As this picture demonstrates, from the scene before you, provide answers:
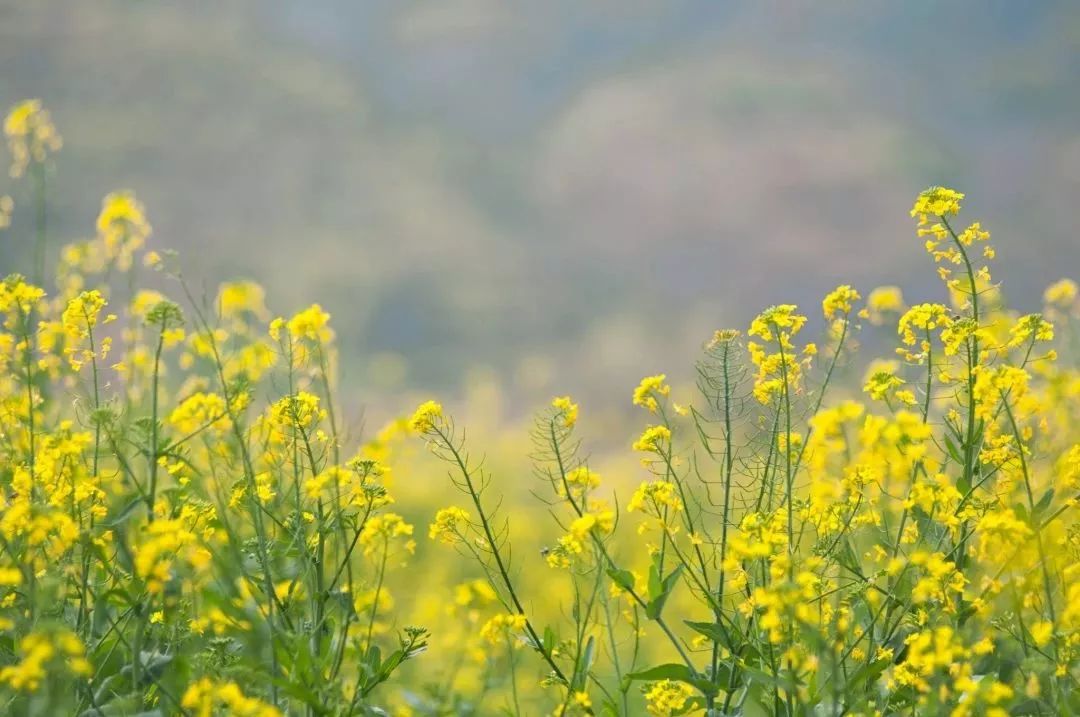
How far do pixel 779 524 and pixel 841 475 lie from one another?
0.71 ft

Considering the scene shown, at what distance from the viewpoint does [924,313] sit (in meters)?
3.45

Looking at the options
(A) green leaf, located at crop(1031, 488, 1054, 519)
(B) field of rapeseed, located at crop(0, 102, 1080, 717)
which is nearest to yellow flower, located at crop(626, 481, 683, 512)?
(B) field of rapeseed, located at crop(0, 102, 1080, 717)

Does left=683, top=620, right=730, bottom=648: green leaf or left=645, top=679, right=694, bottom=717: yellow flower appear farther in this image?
left=645, top=679, right=694, bottom=717: yellow flower

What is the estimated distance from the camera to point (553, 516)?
3.09 meters

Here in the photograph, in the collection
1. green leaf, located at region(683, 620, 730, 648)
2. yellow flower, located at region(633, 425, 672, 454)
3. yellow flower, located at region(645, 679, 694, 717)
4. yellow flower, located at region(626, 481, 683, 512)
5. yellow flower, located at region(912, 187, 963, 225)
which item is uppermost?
yellow flower, located at region(912, 187, 963, 225)

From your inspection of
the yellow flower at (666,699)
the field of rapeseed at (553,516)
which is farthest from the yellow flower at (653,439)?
the yellow flower at (666,699)

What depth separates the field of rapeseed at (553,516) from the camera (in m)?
2.68

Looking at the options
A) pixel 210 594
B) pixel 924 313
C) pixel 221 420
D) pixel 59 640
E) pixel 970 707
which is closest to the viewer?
pixel 59 640

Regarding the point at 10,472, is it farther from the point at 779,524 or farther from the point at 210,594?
the point at 779,524

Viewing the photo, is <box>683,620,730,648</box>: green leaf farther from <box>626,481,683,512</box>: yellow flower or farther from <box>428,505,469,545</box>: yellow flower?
<box>428,505,469,545</box>: yellow flower

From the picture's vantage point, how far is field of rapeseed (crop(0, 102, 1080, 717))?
8.80 ft

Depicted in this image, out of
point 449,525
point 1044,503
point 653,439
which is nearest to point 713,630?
point 653,439

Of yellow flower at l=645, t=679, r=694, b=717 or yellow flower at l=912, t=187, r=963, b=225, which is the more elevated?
yellow flower at l=912, t=187, r=963, b=225

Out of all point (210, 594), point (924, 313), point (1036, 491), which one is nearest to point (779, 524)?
point (924, 313)
